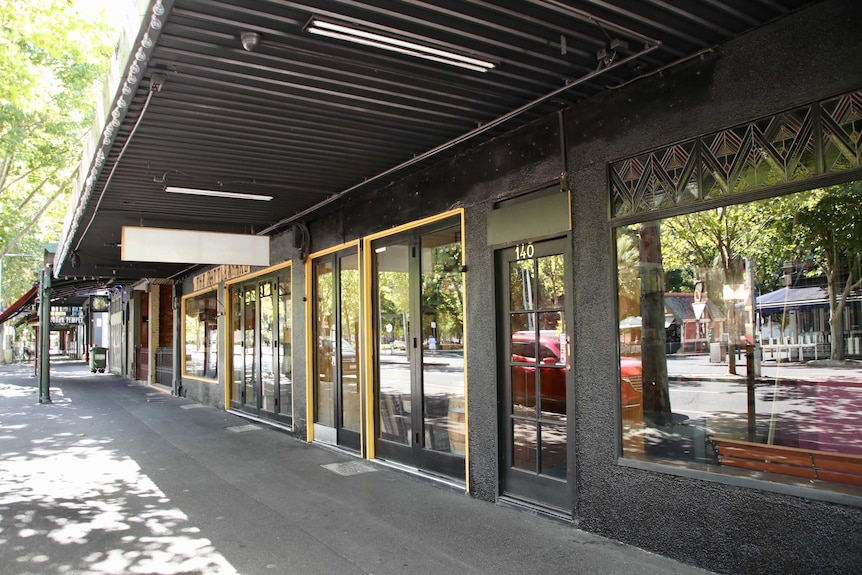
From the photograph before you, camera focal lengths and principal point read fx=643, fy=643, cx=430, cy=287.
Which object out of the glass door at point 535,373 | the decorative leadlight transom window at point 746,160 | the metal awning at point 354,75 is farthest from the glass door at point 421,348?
the decorative leadlight transom window at point 746,160

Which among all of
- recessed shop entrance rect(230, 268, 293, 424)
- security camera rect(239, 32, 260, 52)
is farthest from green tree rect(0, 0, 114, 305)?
security camera rect(239, 32, 260, 52)

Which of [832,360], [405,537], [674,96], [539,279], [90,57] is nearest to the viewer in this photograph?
[832,360]

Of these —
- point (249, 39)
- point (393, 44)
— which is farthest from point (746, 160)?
point (249, 39)

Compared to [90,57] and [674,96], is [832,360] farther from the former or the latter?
[90,57]

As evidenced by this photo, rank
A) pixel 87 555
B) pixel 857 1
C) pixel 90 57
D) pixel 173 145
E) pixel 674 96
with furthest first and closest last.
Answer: pixel 90 57, pixel 173 145, pixel 87 555, pixel 674 96, pixel 857 1

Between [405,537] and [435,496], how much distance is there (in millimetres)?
1182

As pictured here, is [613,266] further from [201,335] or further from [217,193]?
[201,335]

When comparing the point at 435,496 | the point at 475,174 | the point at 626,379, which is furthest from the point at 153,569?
the point at 475,174

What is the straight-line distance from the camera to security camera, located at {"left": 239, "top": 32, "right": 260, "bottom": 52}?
12.3 ft

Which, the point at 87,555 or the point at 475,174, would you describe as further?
the point at 475,174

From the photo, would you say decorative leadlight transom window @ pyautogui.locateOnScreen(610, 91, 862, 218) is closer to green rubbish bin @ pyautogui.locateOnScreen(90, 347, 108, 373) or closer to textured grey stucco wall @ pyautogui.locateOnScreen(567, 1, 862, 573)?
textured grey stucco wall @ pyautogui.locateOnScreen(567, 1, 862, 573)

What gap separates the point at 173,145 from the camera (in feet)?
19.0

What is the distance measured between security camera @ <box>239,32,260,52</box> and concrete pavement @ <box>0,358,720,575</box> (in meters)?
3.31

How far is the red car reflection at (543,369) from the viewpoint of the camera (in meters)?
5.15
